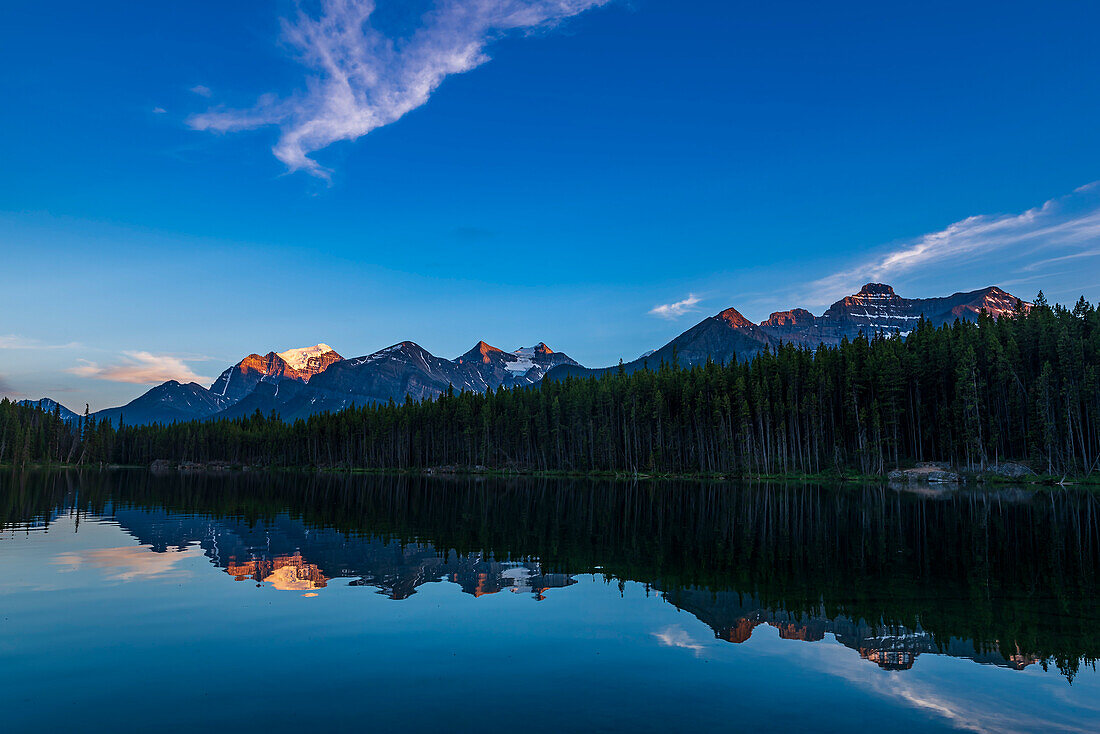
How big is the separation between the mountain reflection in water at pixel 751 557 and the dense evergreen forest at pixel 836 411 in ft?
123

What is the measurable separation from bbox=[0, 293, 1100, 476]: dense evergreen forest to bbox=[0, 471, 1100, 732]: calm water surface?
2459 inches

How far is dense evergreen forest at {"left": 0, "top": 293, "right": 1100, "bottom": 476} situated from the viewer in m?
85.3

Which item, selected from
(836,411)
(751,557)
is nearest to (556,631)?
(751,557)

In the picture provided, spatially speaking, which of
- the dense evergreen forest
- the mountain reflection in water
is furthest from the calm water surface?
the dense evergreen forest

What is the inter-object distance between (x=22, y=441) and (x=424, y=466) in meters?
131

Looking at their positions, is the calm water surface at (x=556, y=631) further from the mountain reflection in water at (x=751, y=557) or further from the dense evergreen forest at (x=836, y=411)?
the dense evergreen forest at (x=836, y=411)

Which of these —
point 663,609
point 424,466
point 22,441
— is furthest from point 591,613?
point 22,441

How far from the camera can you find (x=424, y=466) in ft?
544

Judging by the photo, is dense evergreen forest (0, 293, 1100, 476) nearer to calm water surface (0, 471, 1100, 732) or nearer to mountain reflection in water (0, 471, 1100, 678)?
mountain reflection in water (0, 471, 1100, 678)

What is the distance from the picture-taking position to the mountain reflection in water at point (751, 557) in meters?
16.8

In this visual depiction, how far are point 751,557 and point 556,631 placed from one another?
1380cm

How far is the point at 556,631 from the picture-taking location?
55.7 feet

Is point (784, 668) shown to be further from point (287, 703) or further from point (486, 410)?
point (486, 410)

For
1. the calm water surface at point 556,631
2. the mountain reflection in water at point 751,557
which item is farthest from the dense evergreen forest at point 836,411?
the calm water surface at point 556,631
